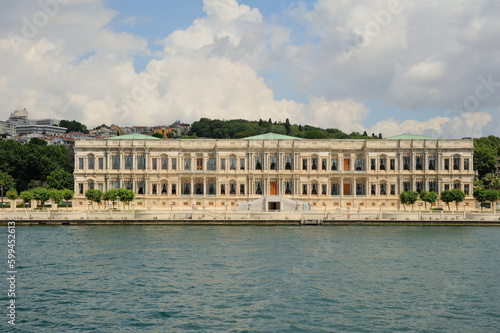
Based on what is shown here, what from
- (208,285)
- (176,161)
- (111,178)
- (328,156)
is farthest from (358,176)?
(208,285)

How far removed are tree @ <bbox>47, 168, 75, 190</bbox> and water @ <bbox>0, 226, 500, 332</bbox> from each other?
40.3 m

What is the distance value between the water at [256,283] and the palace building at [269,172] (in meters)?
27.4

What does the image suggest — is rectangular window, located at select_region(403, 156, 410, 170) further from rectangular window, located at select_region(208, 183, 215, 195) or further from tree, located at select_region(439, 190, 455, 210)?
rectangular window, located at select_region(208, 183, 215, 195)

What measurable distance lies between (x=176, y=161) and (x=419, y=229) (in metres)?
36.9

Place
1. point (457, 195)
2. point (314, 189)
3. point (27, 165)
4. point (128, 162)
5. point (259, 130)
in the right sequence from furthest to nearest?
point (259, 130) < point (27, 165) < point (128, 162) < point (314, 189) < point (457, 195)

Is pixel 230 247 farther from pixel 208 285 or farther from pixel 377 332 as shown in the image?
pixel 377 332

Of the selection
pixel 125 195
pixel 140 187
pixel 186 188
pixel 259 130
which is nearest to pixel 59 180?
pixel 140 187

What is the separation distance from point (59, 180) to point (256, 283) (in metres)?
70.9

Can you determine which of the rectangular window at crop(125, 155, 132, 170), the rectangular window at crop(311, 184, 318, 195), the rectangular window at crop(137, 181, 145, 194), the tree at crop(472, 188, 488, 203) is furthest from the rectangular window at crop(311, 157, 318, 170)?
the rectangular window at crop(125, 155, 132, 170)

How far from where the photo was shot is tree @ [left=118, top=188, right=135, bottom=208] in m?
77.1

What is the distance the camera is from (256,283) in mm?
34500

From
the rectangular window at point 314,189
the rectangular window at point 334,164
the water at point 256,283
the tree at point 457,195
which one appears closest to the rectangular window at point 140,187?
the rectangular window at point 314,189

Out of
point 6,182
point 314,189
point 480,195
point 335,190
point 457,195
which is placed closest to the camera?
point 457,195

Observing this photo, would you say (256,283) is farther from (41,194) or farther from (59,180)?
(59,180)
